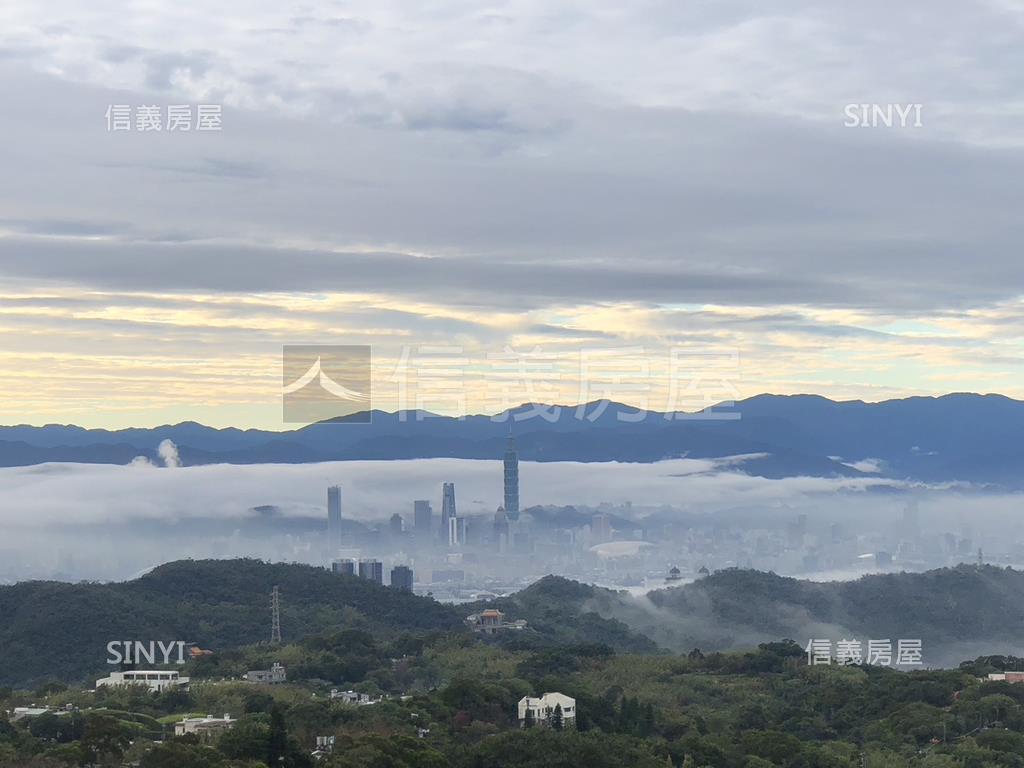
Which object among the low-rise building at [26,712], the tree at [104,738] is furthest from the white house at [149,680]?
the tree at [104,738]

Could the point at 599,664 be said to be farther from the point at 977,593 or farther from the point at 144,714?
the point at 977,593

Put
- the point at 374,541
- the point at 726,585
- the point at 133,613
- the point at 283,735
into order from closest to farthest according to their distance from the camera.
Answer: the point at 283,735
the point at 133,613
the point at 726,585
the point at 374,541

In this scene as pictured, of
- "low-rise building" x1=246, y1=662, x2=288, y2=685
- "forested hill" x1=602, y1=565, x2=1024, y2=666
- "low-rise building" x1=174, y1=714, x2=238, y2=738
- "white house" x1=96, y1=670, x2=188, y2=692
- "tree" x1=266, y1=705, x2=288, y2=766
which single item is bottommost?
"forested hill" x1=602, y1=565, x2=1024, y2=666

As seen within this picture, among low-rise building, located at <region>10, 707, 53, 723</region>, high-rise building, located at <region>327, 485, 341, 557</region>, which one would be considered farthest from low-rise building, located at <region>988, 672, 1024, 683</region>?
high-rise building, located at <region>327, 485, 341, 557</region>

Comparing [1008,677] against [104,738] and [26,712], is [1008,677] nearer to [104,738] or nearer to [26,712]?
[26,712]

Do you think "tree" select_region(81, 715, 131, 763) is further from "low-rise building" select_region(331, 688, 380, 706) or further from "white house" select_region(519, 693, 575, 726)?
"low-rise building" select_region(331, 688, 380, 706)

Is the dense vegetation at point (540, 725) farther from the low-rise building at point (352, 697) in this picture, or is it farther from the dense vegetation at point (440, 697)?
the low-rise building at point (352, 697)

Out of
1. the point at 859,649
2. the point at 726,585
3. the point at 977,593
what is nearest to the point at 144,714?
the point at 859,649
